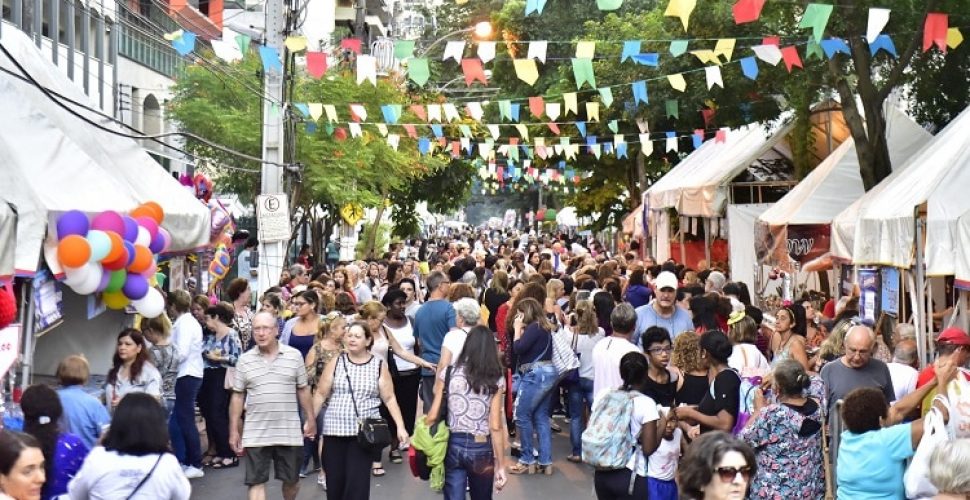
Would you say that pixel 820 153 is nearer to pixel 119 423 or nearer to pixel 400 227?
pixel 119 423

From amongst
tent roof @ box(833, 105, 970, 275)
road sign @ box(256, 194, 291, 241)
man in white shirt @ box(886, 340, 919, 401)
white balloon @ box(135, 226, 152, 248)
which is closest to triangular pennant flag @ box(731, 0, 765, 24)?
tent roof @ box(833, 105, 970, 275)

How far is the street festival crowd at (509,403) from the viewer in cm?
645

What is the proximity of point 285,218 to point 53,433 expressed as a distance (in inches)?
498

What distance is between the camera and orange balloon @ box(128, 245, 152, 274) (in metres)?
11.0

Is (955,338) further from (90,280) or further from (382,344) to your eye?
(90,280)

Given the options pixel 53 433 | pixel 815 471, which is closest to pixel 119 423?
pixel 53 433

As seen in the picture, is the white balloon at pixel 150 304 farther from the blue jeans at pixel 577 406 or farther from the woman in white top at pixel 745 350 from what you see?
the woman in white top at pixel 745 350

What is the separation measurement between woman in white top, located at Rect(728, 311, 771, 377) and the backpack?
2183 mm

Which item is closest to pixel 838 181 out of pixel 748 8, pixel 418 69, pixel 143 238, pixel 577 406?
pixel 418 69

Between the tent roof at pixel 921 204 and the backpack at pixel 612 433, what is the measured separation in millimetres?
4122

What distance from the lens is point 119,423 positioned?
638 centimetres

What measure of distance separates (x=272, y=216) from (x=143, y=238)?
27.6 feet

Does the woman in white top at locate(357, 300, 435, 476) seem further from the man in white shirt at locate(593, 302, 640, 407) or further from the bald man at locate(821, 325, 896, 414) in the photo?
the bald man at locate(821, 325, 896, 414)

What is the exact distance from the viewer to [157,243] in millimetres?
11773
